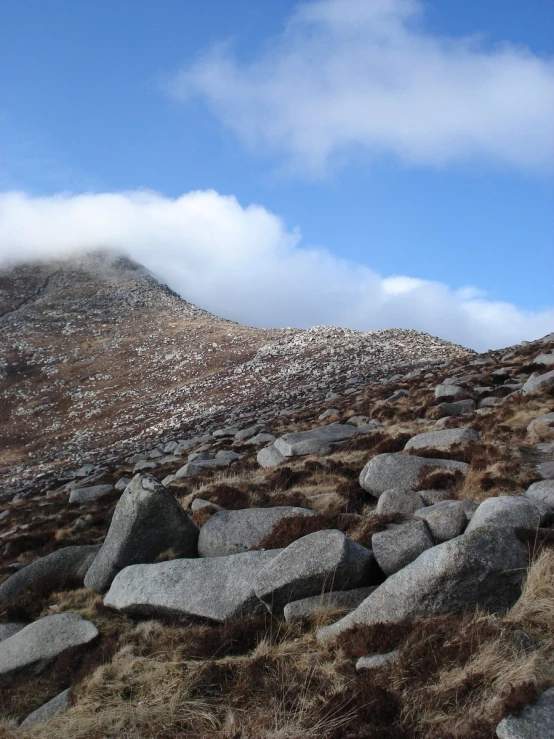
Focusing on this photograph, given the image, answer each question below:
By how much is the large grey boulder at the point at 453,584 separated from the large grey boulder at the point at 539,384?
13.7 metres

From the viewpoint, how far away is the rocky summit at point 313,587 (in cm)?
607

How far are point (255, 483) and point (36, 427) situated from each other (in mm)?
49597

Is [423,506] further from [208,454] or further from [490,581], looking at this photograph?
[208,454]

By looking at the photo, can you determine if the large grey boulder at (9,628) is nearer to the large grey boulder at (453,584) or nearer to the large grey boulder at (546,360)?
the large grey boulder at (453,584)

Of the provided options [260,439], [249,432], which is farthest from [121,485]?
[249,432]

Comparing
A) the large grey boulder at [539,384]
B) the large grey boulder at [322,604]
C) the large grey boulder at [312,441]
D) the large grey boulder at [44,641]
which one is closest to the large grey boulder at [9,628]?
the large grey boulder at [44,641]

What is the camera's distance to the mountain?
45.6 m

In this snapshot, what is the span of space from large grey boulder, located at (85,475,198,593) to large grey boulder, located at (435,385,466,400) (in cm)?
1499

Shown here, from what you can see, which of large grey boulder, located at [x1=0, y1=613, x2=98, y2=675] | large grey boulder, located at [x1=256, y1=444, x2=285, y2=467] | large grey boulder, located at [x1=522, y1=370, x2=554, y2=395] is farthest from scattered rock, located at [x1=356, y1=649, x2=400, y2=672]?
large grey boulder, located at [x1=522, y1=370, x2=554, y2=395]

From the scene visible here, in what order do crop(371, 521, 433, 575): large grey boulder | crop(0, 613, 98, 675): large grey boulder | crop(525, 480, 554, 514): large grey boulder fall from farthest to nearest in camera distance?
1. crop(525, 480, 554, 514): large grey boulder
2. crop(0, 613, 98, 675): large grey boulder
3. crop(371, 521, 433, 575): large grey boulder

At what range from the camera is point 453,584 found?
23.8ft

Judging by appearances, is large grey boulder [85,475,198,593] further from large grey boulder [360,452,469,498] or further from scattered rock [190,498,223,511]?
large grey boulder [360,452,469,498]

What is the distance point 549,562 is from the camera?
24.4 ft

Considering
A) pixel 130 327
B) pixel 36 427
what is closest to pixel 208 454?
pixel 36 427
